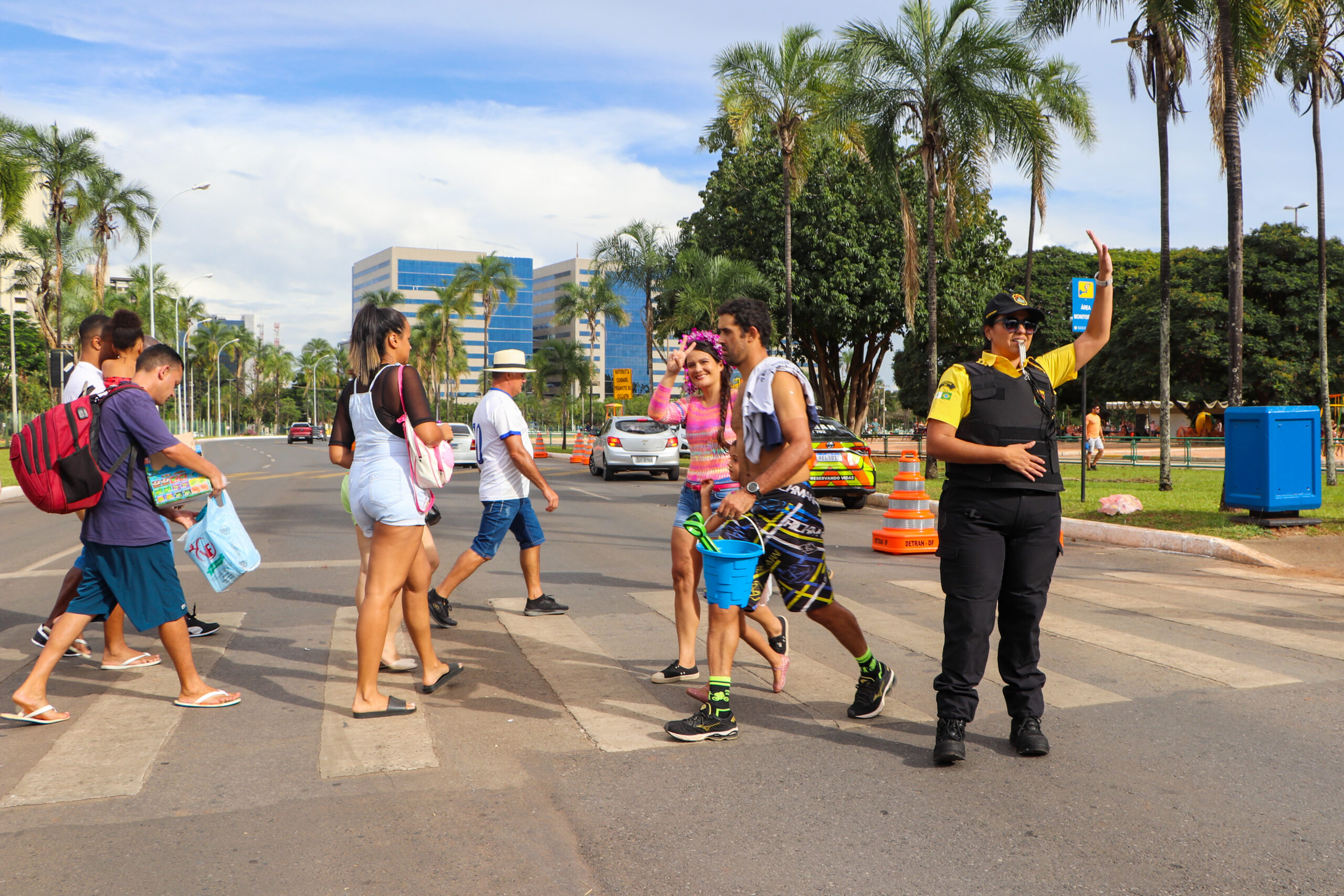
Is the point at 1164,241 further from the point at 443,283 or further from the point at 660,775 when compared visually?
the point at 443,283

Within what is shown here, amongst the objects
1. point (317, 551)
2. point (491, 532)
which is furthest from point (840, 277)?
point (491, 532)

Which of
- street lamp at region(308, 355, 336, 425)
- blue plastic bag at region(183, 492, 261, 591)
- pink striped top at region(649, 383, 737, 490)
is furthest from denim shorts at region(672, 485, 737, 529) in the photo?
street lamp at region(308, 355, 336, 425)

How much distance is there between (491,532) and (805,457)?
10.5 feet

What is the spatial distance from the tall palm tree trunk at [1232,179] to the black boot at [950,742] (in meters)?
11.1

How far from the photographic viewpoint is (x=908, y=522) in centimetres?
1080

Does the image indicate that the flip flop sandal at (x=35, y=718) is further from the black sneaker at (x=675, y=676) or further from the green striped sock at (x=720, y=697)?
the green striped sock at (x=720, y=697)

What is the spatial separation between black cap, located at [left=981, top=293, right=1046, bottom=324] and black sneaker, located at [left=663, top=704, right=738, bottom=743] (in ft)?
6.53

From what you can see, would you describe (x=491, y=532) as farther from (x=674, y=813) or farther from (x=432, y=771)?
(x=674, y=813)

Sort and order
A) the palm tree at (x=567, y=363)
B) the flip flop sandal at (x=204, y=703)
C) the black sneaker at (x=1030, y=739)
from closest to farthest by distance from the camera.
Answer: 1. the black sneaker at (x=1030, y=739)
2. the flip flop sandal at (x=204, y=703)
3. the palm tree at (x=567, y=363)

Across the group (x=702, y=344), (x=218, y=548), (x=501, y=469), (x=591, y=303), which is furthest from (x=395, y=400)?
(x=591, y=303)

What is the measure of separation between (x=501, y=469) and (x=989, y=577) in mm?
3693

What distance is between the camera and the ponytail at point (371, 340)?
457 centimetres

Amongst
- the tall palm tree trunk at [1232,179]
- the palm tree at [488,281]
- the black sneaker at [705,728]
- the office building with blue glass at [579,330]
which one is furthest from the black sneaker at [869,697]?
the office building with blue glass at [579,330]

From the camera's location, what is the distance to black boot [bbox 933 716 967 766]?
401 cm
